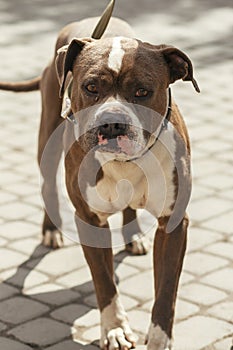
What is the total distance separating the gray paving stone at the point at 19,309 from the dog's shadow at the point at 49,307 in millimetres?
14

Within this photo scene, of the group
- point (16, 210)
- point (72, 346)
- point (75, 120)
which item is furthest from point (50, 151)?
point (72, 346)

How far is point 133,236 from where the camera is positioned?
18.1ft

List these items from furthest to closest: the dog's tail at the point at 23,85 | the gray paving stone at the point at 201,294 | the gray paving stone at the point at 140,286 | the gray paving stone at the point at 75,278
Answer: the dog's tail at the point at 23,85, the gray paving stone at the point at 75,278, the gray paving stone at the point at 140,286, the gray paving stone at the point at 201,294

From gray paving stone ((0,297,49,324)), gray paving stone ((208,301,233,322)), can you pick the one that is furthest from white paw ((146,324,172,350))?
gray paving stone ((0,297,49,324))

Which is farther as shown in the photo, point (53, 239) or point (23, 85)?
point (23, 85)

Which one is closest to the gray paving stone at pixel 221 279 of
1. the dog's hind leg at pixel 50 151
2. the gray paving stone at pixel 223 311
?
the gray paving stone at pixel 223 311

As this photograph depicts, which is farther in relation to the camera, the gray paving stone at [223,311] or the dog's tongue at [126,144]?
the gray paving stone at [223,311]

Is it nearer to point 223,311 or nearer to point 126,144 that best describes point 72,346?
point 223,311

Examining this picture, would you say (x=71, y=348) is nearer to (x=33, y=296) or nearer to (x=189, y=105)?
(x=33, y=296)

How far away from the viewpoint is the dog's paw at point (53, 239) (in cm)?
552

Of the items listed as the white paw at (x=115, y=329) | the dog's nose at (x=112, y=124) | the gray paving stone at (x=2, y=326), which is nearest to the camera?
the dog's nose at (x=112, y=124)

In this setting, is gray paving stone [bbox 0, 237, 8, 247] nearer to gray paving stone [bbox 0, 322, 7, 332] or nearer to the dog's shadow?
the dog's shadow

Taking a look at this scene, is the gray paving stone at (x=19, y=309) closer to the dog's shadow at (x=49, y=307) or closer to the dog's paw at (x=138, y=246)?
the dog's shadow at (x=49, y=307)

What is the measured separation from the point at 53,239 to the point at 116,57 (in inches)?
72.7
